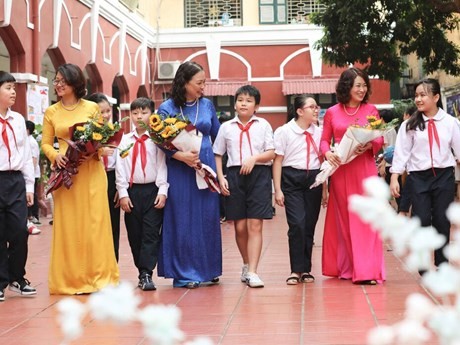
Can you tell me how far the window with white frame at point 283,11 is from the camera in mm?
28750

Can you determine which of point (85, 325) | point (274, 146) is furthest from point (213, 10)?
point (85, 325)

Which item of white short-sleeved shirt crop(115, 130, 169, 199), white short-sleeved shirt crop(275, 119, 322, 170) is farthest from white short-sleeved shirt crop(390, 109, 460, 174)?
white short-sleeved shirt crop(115, 130, 169, 199)

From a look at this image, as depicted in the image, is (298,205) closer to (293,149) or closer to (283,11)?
(293,149)

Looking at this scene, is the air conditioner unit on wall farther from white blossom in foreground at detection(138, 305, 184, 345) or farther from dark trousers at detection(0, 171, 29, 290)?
white blossom in foreground at detection(138, 305, 184, 345)

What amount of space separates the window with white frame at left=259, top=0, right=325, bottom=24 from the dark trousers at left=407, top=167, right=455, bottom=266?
2163cm

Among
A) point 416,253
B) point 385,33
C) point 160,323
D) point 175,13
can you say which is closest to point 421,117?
point 416,253

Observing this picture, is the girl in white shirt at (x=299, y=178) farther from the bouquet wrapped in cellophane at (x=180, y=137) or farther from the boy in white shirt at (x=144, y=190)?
the boy in white shirt at (x=144, y=190)

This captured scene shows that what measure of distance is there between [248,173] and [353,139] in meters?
0.88

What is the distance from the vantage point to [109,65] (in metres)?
22.8

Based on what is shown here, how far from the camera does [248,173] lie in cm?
747

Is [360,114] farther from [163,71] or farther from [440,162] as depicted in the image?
[163,71]

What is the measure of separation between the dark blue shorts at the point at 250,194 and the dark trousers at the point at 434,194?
47.3 inches

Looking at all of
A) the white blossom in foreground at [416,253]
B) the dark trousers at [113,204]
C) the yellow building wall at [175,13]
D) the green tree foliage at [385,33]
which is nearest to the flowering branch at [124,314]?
the white blossom in foreground at [416,253]

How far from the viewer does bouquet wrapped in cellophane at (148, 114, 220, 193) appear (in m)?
7.18
